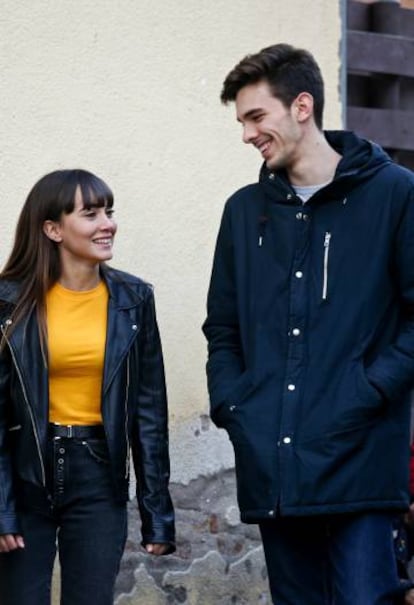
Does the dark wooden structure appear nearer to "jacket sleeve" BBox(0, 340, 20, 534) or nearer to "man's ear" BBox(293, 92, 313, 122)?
"man's ear" BBox(293, 92, 313, 122)

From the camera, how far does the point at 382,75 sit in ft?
21.2

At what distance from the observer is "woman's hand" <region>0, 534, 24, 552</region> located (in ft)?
14.2

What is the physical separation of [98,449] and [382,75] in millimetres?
2717

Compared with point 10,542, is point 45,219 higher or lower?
higher

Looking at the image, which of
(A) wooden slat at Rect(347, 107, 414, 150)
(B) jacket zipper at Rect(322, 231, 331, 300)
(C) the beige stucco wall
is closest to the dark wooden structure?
(A) wooden slat at Rect(347, 107, 414, 150)

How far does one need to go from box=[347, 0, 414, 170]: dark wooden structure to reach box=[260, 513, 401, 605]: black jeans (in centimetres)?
253

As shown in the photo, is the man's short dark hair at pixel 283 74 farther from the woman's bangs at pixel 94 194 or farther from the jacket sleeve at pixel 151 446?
the jacket sleeve at pixel 151 446

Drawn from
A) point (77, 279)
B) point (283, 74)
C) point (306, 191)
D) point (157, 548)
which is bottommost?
point (157, 548)

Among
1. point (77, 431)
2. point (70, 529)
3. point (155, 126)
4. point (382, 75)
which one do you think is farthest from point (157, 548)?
point (382, 75)

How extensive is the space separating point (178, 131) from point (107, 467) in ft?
→ 5.66

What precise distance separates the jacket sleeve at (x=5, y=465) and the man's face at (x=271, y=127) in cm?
97

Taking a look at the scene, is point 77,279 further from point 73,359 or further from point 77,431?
point 77,431

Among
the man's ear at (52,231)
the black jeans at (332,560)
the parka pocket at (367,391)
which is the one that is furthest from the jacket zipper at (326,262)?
the man's ear at (52,231)

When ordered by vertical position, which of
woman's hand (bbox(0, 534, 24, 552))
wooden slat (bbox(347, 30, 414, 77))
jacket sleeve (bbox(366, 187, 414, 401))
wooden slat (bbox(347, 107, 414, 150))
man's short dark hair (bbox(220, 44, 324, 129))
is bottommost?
woman's hand (bbox(0, 534, 24, 552))
